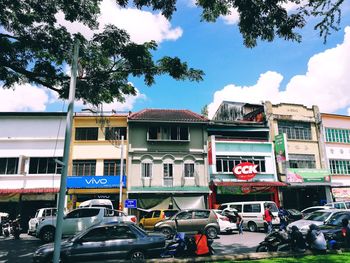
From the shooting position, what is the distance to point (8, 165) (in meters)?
25.4

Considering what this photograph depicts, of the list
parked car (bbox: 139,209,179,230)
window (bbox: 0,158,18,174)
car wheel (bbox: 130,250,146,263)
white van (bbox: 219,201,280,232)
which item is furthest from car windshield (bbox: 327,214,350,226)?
window (bbox: 0,158,18,174)

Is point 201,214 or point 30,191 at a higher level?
point 30,191

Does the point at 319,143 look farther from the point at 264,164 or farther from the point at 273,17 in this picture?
the point at 273,17

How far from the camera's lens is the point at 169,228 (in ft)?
54.8

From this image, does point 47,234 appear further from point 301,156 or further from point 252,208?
point 301,156

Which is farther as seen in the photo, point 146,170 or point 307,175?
point 307,175

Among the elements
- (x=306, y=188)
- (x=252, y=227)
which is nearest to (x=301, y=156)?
(x=306, y=188)

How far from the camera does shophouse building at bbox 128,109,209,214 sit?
26.1 metres

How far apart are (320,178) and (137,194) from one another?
18.0 metres

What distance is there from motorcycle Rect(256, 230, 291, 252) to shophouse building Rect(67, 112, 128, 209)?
53.0 ft

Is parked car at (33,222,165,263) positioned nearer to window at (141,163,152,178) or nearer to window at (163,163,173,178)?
window at (141,163,152,178)

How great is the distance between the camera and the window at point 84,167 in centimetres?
2622

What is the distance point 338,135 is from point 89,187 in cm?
2652

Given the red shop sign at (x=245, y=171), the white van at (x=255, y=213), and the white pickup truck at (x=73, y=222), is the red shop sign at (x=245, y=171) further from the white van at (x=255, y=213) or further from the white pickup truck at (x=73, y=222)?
the white pickup truck at (x=73, y=222)
